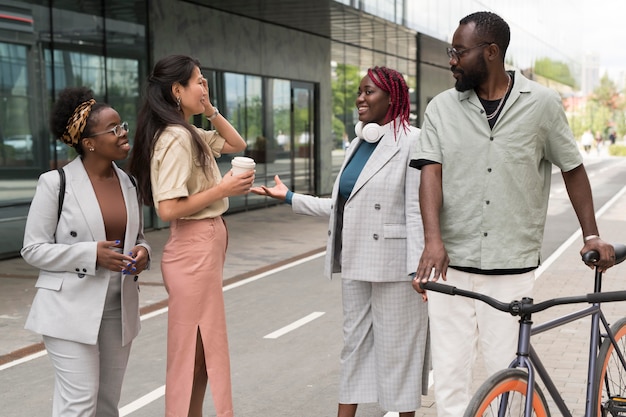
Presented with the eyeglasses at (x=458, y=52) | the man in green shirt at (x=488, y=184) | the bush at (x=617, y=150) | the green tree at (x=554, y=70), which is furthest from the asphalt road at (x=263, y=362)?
the bush at (x=617, y=150)

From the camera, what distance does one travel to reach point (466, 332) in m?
3.62

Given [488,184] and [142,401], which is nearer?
[488,184]

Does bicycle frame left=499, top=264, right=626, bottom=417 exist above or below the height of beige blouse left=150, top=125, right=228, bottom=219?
below

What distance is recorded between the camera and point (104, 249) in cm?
363

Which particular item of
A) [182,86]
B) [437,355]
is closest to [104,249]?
[182,86]

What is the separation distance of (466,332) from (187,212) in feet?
4.36

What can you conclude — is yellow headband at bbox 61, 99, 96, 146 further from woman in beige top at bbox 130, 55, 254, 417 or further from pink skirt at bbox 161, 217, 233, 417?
pink skirt at bbox 161, 217, 233, 417

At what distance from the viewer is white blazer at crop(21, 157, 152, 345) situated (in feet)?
11.9

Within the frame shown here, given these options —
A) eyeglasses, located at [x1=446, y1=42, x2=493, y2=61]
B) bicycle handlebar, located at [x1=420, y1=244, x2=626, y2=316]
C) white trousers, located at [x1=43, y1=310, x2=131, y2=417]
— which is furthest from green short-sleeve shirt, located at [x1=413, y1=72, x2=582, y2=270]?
white trousers, located at [x1=43, y1=310, x2=131, y2=417]

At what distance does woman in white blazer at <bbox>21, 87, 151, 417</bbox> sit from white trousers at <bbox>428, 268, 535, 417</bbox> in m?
1.31

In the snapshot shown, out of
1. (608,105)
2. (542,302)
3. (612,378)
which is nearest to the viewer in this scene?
(542,302)

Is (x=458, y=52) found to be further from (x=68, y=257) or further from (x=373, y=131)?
(x=68, y=257)

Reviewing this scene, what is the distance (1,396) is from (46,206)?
2788mm

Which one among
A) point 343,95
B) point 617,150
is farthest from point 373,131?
point 617,150
